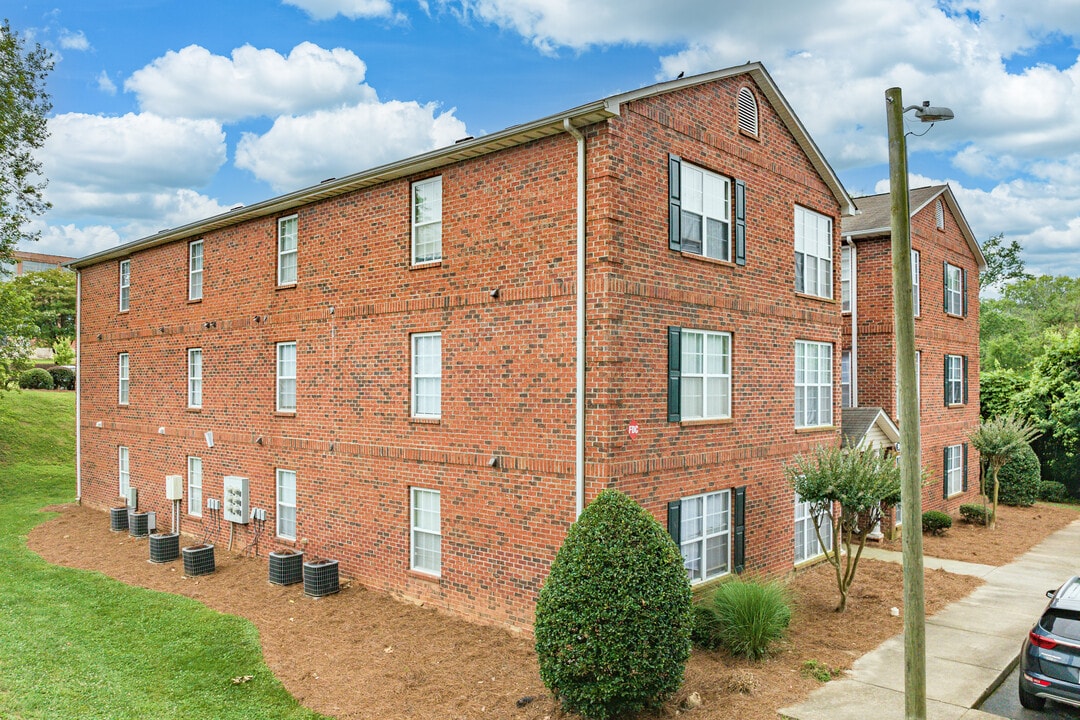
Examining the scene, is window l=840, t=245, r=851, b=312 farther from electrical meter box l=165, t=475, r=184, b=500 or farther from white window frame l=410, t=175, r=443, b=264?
electrical meter box l=165, t=475, r=184, b=500

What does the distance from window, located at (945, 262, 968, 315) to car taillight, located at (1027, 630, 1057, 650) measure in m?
16.2

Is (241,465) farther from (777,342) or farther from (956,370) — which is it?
(956,370)

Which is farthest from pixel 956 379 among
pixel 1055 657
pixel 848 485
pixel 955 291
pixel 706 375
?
pixel 1055 657

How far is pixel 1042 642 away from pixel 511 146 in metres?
10.1

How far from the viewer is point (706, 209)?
12.9m

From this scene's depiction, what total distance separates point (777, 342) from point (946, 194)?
11.8 m

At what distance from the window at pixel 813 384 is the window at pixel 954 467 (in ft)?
30.2

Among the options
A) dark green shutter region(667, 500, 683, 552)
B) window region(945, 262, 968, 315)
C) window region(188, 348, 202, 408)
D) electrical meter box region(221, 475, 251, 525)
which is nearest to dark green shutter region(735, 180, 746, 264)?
dark green shutter region(667, 500, 683, 552)

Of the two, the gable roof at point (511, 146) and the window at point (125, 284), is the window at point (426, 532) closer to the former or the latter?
the gable roof at point (511, 146)

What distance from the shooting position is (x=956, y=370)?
77.4ft

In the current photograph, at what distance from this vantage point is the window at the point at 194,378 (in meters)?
19.1

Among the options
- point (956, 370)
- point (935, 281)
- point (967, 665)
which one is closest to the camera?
point (967, 665)

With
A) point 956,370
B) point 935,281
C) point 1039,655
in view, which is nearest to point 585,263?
point 1039,655

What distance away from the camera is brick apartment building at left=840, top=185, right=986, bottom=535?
19594mm
